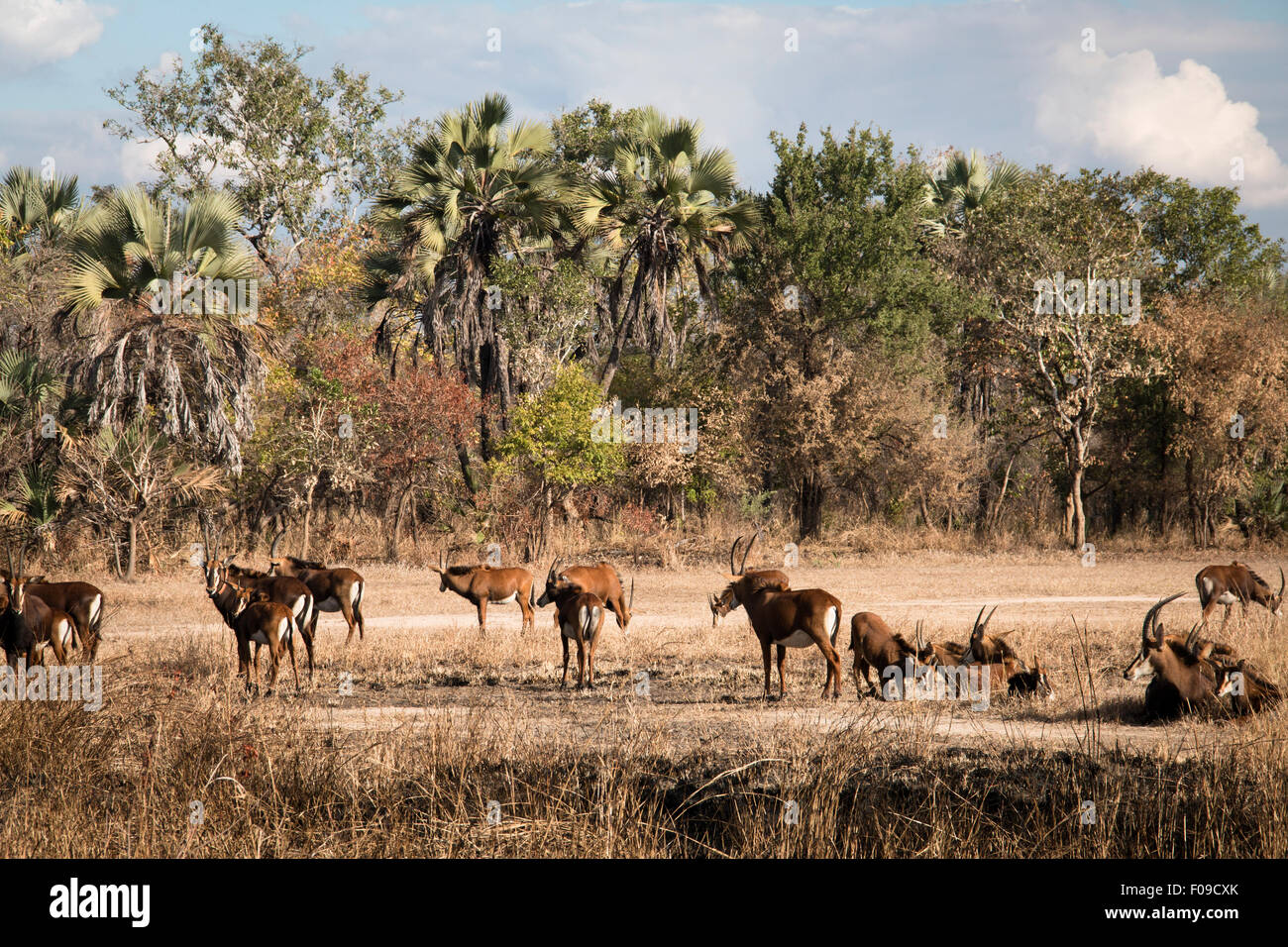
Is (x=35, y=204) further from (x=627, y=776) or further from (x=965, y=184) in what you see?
(x=965, y=184)

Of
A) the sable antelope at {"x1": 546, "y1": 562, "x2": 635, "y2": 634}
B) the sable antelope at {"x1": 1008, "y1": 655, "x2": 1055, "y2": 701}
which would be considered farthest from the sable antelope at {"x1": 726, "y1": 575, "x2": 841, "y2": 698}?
the sable antelope at {"x1": 546, "y1": 562, "x2": 635, "y2": 634}

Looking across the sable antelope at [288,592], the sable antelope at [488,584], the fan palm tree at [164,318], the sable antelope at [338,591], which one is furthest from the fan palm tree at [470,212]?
the sable antelope at [288,592]

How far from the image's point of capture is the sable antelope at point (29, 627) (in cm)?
1024

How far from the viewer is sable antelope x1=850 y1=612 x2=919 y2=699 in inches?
396

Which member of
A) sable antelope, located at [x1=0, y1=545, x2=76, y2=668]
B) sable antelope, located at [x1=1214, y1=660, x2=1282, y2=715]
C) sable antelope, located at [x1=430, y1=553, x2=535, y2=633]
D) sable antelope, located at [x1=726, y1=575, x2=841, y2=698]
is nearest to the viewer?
sable antelope, located at [x1=1214, y1=660, x2=1282, y2=715]

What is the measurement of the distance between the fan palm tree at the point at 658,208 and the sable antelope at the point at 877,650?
17.3 meters

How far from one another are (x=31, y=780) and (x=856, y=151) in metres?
26.3

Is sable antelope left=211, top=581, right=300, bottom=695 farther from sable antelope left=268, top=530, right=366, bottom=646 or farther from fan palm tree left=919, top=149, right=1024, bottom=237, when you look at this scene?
fan palm tree left=919, top=149, right=1024, bottom=237

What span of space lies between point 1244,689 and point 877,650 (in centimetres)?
320

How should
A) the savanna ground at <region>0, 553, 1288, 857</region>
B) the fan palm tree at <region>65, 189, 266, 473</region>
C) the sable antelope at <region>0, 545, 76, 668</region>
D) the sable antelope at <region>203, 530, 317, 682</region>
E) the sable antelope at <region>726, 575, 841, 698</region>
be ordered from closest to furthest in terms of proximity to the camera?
the savanna ground at <region>0, 553, 1288, 857</region>
the sable antelope at <region>726, 575, 841, 698</region>
the sable antelope at <region>0, 545, 76, 668</region>
the sable antelope at <region>203, 530, 317, 682</region>
the fan palm tree at <region>65, 189, 266, 473</region>

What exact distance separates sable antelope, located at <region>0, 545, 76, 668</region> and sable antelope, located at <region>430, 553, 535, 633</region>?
561 cm

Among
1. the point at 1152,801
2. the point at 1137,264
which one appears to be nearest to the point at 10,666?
the point at 1152,801

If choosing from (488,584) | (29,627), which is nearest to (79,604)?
(29,627)

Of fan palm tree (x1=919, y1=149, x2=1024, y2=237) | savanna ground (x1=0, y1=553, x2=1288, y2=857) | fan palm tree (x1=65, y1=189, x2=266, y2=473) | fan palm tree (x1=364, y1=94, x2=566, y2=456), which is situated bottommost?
savanna ground (x1=0, y1=553, x2=1288, y2=857)
